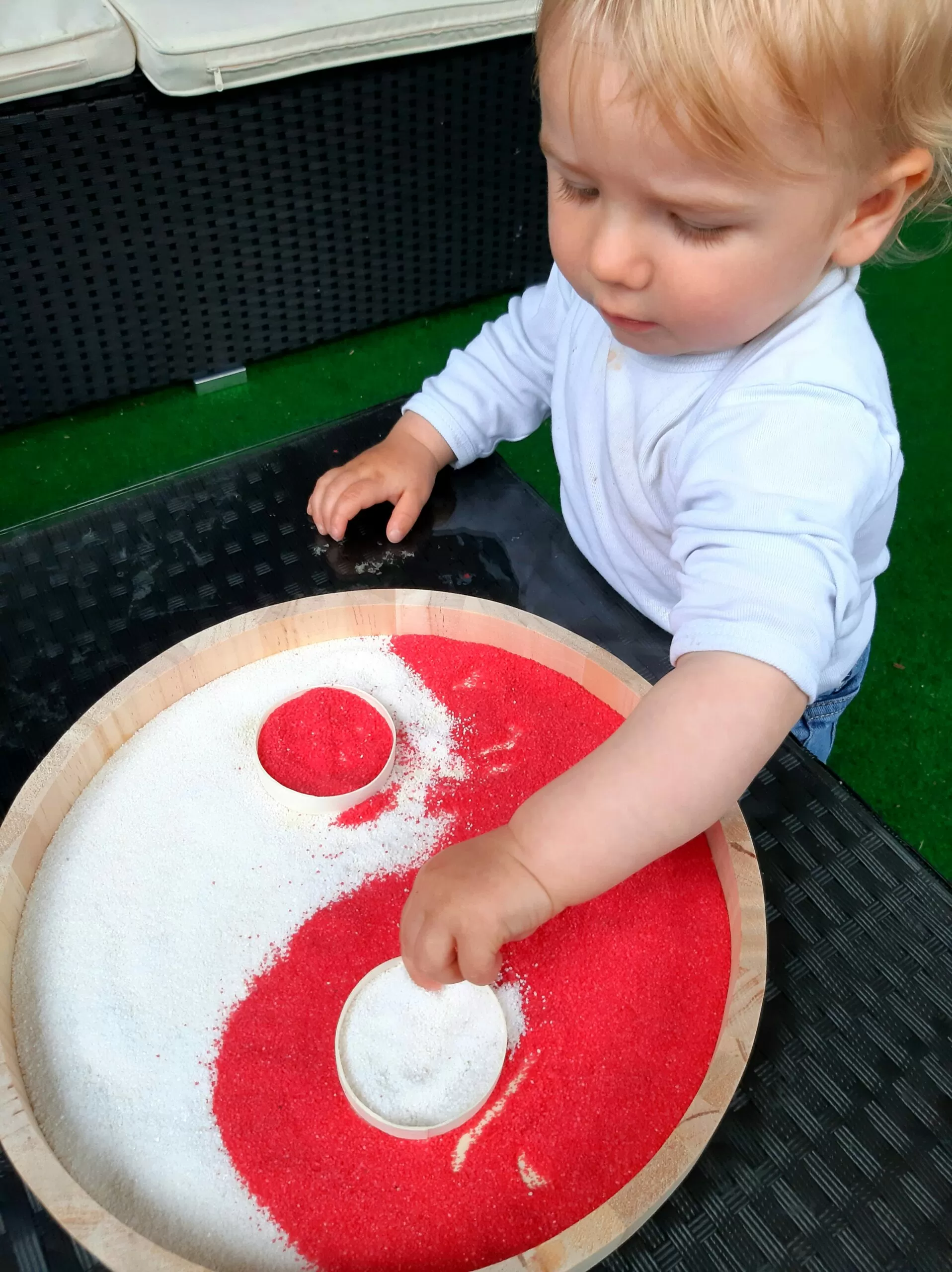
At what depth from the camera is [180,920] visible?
74 cm

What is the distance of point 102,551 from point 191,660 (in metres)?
0.20

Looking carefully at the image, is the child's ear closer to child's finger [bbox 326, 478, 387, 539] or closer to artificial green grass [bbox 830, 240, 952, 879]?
child's finger [bbox 326, 478, 387, 539]

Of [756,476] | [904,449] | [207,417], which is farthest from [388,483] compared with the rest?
[904,449]

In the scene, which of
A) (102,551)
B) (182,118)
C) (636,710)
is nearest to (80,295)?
(182,118)

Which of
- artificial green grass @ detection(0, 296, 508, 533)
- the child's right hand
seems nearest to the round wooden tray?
the child's right hand

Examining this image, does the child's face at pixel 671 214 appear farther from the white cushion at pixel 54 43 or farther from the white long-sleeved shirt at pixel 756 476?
the white cushion at pixel 54 43

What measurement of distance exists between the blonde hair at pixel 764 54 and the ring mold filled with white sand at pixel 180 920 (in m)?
0.50

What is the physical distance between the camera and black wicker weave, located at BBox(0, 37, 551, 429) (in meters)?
1.64

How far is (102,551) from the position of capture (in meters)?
0.99

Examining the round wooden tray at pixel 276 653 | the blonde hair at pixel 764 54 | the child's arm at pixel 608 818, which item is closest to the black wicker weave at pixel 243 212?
the round wooden tray at pixel 276 653

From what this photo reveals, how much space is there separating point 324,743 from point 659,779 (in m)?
0.30

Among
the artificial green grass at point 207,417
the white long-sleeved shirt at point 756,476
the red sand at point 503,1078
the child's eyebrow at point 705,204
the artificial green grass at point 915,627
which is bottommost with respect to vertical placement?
the artificial green grass at point 915,627

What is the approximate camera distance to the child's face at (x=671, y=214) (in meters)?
0.60

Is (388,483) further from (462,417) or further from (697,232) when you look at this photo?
(697,232)
